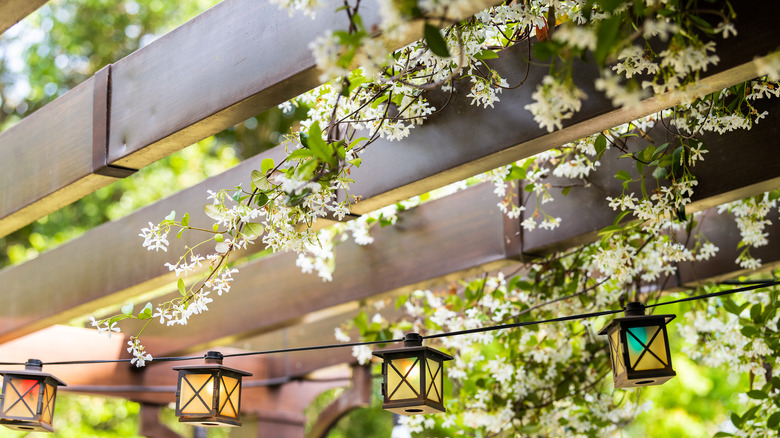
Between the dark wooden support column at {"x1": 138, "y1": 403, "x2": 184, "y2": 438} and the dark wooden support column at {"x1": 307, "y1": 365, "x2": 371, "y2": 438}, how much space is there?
811 mm

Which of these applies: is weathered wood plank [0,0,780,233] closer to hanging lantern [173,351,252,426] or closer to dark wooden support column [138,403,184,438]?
hanging lantern [173,351,252,426]

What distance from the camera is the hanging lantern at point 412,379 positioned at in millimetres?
1959

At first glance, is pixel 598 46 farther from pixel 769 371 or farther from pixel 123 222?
pixel 123 222

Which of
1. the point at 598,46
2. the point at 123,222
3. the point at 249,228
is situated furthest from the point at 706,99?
the point at 123,222

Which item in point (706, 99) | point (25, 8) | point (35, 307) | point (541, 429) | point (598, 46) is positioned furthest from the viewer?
point (35, 307)

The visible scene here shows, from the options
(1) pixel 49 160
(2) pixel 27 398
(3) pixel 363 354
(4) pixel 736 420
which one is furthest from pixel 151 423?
(4) pixel 736 420

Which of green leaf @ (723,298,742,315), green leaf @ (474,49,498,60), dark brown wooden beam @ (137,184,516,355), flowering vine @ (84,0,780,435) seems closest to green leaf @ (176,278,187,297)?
flowering vine @ (84,0,780,435)

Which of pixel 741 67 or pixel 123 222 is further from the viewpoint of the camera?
pixel 123 222

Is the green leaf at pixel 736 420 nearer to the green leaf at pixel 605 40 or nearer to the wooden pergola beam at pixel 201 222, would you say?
the wooden pergola beam at pixel 201 222

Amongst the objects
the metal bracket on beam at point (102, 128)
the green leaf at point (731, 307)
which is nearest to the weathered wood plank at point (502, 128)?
the metal bracket on beam at point (102, 128)

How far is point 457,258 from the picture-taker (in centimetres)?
260

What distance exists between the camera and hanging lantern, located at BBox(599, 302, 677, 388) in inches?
71.2

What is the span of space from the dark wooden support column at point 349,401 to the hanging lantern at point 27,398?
1741 millimetres

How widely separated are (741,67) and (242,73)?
1032 millimetres
